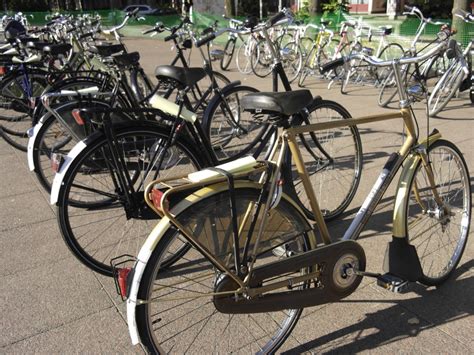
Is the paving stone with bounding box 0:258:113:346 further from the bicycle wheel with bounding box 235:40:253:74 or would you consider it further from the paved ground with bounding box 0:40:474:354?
the bicycle wheel with bounding box 235:40:253:74

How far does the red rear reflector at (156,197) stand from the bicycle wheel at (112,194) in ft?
2.85

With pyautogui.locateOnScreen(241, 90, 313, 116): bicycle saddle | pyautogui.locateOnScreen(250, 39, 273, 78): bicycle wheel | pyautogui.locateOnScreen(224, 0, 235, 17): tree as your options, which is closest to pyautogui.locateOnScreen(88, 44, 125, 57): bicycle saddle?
pyautogui.locateOnScreen(241, 90, 313, 116): bicycle saddle

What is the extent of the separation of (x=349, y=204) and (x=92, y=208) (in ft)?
6.93

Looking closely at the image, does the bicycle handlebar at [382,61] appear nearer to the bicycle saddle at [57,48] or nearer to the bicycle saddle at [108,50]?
the bicycle saddle at [108,50]

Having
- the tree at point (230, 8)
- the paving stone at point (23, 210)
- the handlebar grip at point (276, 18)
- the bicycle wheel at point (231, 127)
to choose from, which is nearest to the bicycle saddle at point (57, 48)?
the paving stone at point (23, 210)

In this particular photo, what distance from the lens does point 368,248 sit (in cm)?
319

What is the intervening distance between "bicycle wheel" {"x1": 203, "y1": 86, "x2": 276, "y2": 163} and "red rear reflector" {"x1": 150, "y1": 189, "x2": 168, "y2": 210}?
250 cm

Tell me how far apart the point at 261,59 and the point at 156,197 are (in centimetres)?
916

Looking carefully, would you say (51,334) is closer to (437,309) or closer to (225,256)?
(225,256)

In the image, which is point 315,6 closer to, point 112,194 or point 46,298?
point 112,194

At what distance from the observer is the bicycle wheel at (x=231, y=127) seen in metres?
4.45

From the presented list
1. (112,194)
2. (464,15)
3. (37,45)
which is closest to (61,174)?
(112,194)

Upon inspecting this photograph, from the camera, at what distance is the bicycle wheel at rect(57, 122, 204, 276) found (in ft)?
9.08

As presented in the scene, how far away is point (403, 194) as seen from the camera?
7.81ft
